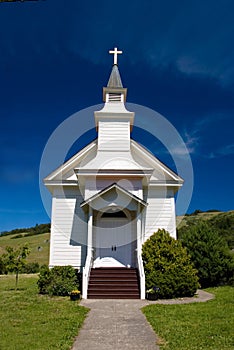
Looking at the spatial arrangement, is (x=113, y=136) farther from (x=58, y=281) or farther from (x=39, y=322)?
(x=39, y=322)

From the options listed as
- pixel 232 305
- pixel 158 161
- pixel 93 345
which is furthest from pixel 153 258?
pixel 93 345

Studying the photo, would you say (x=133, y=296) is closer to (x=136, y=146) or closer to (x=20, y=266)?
(x=20, y=266)

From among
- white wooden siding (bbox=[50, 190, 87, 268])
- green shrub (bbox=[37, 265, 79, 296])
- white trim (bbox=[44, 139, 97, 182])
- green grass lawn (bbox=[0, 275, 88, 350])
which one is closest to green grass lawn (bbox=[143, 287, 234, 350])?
green grass lawn (bbox=[0, 275, 88, 350])

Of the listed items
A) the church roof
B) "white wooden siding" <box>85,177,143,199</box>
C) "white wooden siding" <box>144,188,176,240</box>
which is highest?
the church roof

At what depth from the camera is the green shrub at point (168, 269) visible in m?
11.8

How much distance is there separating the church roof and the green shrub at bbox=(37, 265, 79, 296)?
11722 millimetres

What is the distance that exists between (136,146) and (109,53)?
7354mm

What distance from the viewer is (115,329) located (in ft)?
23.0

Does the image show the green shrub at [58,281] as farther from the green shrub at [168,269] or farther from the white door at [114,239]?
the green shrub at [168,269]

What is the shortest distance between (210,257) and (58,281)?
8977 mm

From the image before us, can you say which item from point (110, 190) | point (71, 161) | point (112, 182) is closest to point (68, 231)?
point (112, 182)

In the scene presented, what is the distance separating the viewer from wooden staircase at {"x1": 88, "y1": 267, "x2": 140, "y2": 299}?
11.7 m

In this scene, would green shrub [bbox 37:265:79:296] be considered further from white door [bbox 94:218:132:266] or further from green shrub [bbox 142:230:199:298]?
green shrub [bbox 142:230:199:298]

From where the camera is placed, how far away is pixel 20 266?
15156mm
